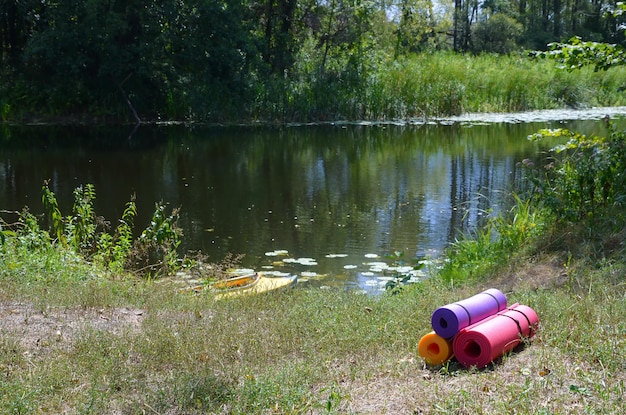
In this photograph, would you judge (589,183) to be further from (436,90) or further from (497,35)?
(497,35)

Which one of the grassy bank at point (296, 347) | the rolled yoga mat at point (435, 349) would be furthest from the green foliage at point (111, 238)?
the rolled yoga mat at point (435, 349)

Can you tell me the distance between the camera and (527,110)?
2900cm

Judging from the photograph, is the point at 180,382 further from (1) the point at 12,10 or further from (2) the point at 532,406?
(1) the point at 12,10

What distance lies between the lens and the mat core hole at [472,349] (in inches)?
177

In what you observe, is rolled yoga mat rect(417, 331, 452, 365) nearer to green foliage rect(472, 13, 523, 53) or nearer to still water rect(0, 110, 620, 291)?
still water rect(0, 110, 620, 291)

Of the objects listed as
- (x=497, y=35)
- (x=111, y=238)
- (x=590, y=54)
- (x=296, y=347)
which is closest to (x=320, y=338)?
(x=296, y=347)

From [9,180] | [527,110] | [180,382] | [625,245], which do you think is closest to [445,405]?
[180,382]

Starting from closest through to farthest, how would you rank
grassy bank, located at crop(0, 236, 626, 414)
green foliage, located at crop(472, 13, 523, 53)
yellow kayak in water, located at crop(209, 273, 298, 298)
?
1. grassy bank, located at crop(0, 236, 626, 414)
2. yellow kayak in water, located at crop(209, 273, 298, 298)
3. green foliage, located at crop(472, 13, 523, 53)

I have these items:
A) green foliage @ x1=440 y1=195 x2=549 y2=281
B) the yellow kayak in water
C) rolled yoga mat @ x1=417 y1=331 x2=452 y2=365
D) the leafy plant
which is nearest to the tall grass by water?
the leafy plant

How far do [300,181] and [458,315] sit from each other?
36.3ft

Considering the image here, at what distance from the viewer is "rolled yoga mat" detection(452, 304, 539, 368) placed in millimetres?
4355

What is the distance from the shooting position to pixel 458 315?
177 inches

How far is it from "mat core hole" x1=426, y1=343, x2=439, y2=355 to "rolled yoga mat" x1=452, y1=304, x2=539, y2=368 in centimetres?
11

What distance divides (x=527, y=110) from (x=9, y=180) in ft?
66.5
